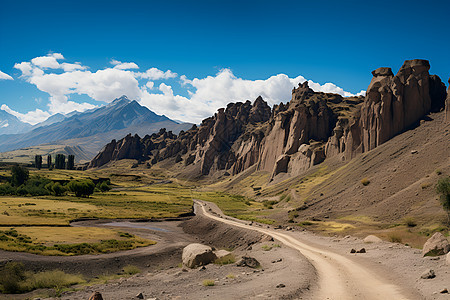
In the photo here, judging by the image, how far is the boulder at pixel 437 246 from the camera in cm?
2367

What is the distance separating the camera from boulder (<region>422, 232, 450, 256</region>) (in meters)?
23.7

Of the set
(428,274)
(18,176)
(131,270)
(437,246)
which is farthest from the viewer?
(18,176)

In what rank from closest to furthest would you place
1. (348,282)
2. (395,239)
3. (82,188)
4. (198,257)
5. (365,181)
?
(348,282), (198,257), (395,239), (365,181), (82,188)

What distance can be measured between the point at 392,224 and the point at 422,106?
64.8 metres

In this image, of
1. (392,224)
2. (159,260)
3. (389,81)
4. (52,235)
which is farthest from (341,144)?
(52,235)

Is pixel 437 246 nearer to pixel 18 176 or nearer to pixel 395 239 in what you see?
pixel 395 239

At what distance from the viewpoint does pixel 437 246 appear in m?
24.2

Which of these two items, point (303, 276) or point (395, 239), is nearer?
point (303, 276)

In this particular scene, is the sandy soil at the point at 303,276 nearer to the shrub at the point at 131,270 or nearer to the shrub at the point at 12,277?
the shrub at the point at 12,277

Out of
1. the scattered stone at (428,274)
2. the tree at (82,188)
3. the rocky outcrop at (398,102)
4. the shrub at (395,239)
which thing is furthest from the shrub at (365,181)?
the tree at (82,188)

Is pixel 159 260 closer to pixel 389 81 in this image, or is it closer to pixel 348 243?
pixel 348 243

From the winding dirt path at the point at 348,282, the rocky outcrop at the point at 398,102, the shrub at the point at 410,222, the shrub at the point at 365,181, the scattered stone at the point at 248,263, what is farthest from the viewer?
the rocky outcrop at the point at 398,102

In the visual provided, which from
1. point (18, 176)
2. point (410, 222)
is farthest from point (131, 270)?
point (18, 176)

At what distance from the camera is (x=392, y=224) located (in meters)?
50.2
